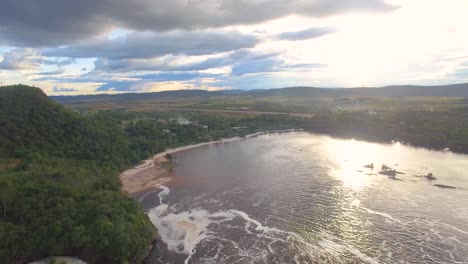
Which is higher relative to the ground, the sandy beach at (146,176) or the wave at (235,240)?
the sandy beach at (146,176)

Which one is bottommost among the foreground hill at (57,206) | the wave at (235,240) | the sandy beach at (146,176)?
the wave at (235,240)

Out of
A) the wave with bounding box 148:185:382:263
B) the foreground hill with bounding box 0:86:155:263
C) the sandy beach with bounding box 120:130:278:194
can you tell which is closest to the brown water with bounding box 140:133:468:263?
the wave with bounding box 148:185:382:263

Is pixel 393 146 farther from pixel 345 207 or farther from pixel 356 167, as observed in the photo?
pixel 345 207

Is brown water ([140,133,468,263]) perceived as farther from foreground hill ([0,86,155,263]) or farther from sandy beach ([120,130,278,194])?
foreground hill ([0,86,155,263])

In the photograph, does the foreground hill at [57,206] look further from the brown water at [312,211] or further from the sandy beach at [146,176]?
the sandy beach at [146,176]

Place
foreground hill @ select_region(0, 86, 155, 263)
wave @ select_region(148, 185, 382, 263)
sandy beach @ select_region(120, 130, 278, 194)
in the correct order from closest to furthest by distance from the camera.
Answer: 1. foreground hill @ select_region(0, 86, 155, 263)
2. wave @ select_region(148, 185, 382, 263)
3. sandy beach @ select_region(120, 130, 278, 194)

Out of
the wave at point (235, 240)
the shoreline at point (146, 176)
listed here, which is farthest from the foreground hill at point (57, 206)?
the shoreline at point (146, 176)

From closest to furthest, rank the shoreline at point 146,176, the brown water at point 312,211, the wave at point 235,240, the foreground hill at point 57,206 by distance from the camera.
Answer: the foreground hill at point 57,206 < the wave at point 235,240 < the brown water at point 312,211 < the shoreline at point 146,176
